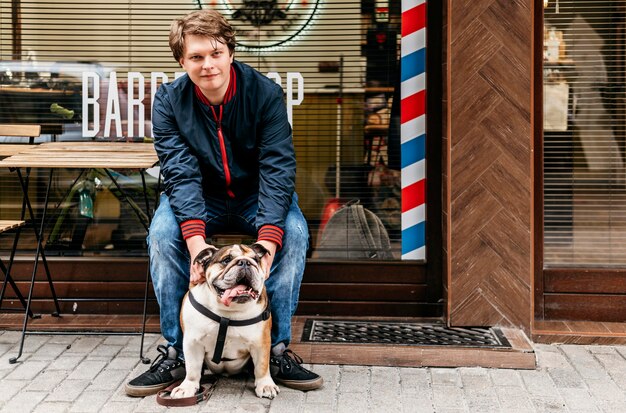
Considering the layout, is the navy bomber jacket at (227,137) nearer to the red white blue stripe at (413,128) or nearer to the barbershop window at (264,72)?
the barbershop window at (264,72)

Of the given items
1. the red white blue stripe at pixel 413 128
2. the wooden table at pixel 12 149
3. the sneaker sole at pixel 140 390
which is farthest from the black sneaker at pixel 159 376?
the red white blue stripe at pixel 413 128

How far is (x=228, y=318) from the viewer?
4.32 meters

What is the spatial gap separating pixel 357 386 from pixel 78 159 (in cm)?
187

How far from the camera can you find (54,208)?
5.94m

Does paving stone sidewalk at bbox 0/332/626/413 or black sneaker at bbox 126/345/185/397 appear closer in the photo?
paving stone sidewalk at bbox 0/332/626/413

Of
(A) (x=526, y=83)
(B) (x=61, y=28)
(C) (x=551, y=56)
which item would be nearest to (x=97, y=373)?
(B) (x=61, y=28)

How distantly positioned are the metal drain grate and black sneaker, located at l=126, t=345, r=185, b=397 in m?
0.83

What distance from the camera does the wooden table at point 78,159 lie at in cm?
495

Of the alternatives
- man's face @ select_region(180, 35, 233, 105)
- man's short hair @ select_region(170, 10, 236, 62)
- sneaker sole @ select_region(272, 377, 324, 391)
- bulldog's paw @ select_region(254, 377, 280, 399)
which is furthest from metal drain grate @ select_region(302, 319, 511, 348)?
man's short hair @ select_region(170, 10, 236, 62)

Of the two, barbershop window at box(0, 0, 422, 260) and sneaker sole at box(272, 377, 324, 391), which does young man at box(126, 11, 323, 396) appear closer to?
sneaker sole at box(272, 377, 324, 391)

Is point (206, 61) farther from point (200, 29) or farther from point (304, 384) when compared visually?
point (304, 384)

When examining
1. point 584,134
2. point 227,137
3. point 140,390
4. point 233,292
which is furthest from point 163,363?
point 584,134

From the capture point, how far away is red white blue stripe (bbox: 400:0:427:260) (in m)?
5.75

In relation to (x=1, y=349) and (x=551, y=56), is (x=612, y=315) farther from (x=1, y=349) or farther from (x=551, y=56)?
(x=1, y=349)
